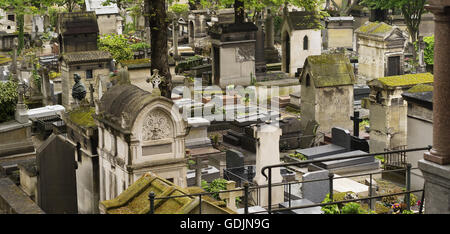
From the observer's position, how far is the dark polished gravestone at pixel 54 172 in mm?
16034

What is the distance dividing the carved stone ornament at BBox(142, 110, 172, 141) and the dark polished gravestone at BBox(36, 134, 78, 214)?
145cm

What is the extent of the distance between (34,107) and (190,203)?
62.3ft

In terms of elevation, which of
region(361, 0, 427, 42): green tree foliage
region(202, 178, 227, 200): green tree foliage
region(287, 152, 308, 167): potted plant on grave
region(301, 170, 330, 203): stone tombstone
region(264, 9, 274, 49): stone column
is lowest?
region(287, 152, 308, 167): potted plant on grave

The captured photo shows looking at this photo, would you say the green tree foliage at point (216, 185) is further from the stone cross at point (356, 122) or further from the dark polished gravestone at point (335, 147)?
the stone cross at point (356, 122)

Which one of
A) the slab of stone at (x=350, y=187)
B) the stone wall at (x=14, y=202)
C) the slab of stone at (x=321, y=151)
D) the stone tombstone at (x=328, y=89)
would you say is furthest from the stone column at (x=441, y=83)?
the stone tombstone at (x=328, y=89)

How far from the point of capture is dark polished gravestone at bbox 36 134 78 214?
52.6 ft

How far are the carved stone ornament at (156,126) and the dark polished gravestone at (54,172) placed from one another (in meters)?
1.45

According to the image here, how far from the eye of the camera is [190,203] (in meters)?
11.7

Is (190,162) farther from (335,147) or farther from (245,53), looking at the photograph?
(245,53)

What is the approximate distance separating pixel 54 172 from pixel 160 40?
18.9ft

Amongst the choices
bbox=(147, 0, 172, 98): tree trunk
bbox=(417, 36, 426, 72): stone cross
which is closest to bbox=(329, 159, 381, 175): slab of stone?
bbox=(147, 0, 172, 98): tree trunk

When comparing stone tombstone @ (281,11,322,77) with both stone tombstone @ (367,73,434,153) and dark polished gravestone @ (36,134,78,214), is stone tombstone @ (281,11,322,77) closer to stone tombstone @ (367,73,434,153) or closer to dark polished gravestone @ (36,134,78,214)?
stone tombstone @ (367,73,434,153)

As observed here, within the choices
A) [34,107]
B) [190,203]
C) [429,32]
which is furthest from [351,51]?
[190,203]
